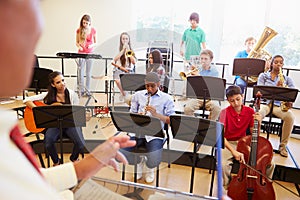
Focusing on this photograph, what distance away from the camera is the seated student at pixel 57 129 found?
123 inches

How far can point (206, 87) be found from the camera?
11.0 feet

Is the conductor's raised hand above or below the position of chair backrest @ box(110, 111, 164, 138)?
above

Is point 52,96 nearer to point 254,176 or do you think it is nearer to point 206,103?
point 206,103

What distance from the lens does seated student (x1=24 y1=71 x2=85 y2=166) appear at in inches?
123

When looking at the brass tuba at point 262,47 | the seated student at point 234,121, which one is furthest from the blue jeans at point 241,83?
Result: the seated student at point 234,121

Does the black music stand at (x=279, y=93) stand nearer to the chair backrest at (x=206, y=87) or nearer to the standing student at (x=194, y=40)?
the chair backrest at (x=206, y=87)

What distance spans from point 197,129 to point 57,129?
5.43 ft

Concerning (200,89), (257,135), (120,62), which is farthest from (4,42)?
(120,62)

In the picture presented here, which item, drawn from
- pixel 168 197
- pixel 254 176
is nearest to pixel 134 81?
pixel 254 176

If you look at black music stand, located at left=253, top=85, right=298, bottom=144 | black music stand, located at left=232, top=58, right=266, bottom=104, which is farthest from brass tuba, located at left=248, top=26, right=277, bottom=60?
black music stand, located at left=253, top=85, right=298, bottom=144

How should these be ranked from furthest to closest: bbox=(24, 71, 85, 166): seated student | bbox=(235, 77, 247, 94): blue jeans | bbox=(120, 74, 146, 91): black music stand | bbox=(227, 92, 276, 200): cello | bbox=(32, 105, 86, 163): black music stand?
bbox=(235, 77, 247, 94): blue jeans → bbox=(120, 74, 146, 91): black music stand → bbox=(24, 71, 85, 166): seated student → bbox=(32, 105, 86, 163): black music stand → bbox=(227, 92, 276, 200): cello

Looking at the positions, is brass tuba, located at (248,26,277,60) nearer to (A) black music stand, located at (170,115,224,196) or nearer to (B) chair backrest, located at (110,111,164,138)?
(A) black music stand, located at (170,115,224,196)

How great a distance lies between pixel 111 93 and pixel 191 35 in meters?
1.81


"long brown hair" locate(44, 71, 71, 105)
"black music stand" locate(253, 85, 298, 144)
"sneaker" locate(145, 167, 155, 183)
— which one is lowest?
"sneaker" locate(145, 167, 155, 183)
